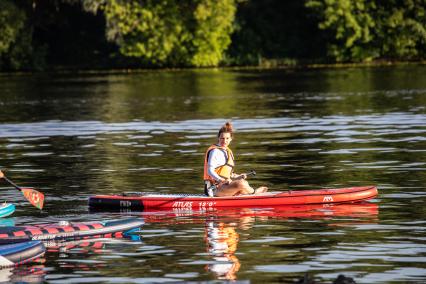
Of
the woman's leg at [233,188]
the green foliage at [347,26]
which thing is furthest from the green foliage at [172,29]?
the woman's leg at [233,188]

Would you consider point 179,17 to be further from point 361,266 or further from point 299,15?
point 361,266

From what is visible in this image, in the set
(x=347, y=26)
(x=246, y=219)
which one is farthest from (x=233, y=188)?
(x=347, y=26)

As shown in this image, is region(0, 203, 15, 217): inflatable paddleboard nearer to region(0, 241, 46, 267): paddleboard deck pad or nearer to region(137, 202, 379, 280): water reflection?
region(137, 202, 379, 280): water reflection

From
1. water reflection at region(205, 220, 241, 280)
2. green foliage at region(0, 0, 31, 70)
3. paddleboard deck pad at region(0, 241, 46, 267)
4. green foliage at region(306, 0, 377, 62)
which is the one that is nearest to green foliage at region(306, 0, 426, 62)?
green foliage at region(306, 0, 377, 62)

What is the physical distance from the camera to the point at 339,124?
44969mm

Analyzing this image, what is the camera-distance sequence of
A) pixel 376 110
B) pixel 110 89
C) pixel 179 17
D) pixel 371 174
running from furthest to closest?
1. pixel 179 17
2. pixel 110 89
3. pixel 376 110
4. pixel 371 174

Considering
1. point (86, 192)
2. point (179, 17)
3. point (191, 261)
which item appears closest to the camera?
point (191, 261)

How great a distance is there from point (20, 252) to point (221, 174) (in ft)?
21.0

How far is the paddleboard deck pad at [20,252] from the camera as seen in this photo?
719 inches

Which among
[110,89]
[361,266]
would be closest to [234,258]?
[361,266]

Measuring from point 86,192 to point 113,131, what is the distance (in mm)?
17790

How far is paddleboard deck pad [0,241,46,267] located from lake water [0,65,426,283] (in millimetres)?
143

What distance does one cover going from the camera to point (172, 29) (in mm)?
100750

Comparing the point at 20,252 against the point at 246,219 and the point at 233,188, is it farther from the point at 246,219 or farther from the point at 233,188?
the point at 233,188
